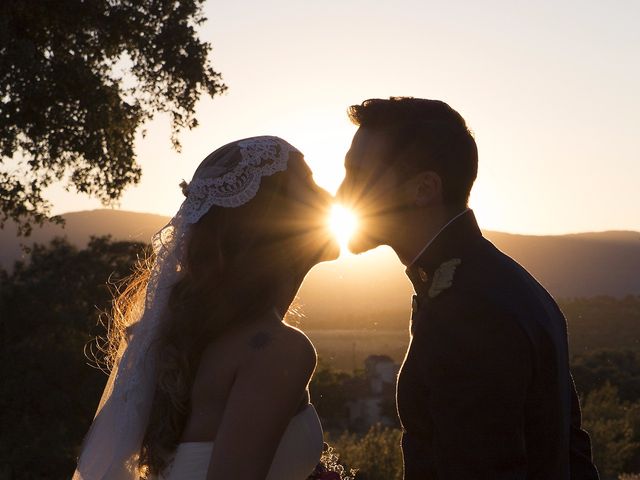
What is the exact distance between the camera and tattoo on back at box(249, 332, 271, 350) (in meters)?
3.06

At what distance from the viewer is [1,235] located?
14950 centimetres

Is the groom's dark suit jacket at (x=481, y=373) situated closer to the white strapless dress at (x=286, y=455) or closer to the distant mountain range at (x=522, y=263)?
the white strapless dress at (x=286, y=455)

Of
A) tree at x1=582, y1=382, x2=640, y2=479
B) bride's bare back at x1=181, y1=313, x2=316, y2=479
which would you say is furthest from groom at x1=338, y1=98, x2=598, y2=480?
tree at x1=582, y1=382, x2=640, y2=479

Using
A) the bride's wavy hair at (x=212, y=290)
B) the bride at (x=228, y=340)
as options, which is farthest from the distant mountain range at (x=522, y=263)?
the bride's wavy hair at (x=212, y=290)

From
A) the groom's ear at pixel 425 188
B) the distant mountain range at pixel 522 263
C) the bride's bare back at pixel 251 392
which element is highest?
the groom's ear at pixel 425 188

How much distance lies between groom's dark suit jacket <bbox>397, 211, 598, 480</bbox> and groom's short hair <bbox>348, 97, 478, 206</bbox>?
0.51ft

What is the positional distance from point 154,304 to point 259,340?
0.72 m

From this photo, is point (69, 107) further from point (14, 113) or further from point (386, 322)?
point (386, 322)

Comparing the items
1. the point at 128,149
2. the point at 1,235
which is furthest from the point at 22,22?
the point at 1,235

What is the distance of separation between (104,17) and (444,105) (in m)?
11.1

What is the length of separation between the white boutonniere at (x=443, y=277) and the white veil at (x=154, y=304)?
75 cm

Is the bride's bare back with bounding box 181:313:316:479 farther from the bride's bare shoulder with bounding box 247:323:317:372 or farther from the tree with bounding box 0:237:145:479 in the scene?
the tree with bounding box 0:237:145:479

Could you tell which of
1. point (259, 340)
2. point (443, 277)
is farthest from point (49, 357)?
point (443, 277)

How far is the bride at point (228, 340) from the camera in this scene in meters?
2.99
